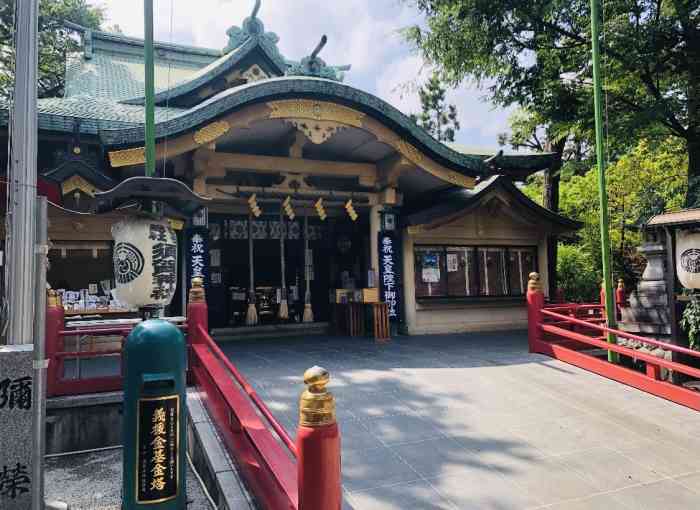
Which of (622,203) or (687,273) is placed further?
(622,203)

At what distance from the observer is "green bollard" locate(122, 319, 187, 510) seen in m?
4.11

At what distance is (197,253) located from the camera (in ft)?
35.6

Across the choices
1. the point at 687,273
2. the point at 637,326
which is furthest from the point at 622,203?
the point at 687,273

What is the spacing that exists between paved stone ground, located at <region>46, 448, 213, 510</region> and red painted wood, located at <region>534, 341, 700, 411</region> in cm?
612

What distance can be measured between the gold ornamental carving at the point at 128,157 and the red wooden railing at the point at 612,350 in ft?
25.9

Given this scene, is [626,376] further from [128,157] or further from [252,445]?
[128,157]

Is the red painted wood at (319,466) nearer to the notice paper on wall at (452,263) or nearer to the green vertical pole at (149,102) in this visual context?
the green vertical pole at (149,102)

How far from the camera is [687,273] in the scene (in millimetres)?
7035

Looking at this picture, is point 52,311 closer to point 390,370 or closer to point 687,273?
point 390,370

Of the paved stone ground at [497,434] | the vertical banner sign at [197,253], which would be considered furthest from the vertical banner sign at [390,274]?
the vertical banner sign at [197,253]

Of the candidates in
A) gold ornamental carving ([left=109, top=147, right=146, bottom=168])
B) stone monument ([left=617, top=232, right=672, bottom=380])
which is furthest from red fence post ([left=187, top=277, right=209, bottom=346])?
stone monument ([left=617, top=232, right=672, bottom=380])

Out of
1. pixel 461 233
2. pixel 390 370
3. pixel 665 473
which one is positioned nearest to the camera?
pixel 665 473

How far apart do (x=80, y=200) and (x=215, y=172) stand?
2.76 meters

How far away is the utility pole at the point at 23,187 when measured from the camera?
13.8ft
